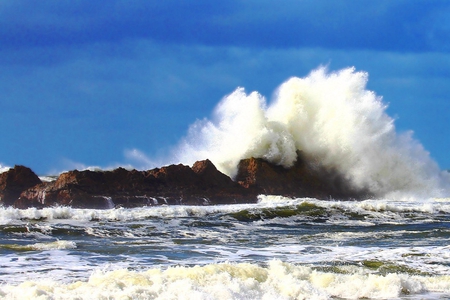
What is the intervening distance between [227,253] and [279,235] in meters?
3.47

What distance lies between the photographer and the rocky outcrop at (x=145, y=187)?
18.1 metres

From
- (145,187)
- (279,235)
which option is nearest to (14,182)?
(145,187)

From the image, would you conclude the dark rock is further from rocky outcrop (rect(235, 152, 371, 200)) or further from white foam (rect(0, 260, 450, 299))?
white foam (rect(0, 260, 450, 299))

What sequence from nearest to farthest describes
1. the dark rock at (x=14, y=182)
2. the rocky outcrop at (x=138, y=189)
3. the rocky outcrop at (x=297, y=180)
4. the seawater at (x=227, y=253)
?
the seawater at (x=227, y=253) → the rocky outcrop at (x=138, y=189) → the dark rock at (x=14, y=182) → the rocky outcrop at (x=297, y=180)

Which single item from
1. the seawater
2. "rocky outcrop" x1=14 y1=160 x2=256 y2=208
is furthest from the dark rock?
the seawater

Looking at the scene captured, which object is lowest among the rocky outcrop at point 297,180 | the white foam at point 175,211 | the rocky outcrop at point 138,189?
the white foam at point 175,211

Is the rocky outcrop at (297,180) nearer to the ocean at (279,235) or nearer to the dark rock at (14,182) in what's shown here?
the ocean at (279,235)

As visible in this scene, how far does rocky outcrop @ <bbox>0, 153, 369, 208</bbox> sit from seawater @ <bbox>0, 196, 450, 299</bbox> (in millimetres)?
2480

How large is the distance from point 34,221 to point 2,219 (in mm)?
735

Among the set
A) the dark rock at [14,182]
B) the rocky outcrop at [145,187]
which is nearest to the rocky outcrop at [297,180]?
the rocky outcrop at [145,187]

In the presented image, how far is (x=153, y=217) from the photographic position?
1551 cm

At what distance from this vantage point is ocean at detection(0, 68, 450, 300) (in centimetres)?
685

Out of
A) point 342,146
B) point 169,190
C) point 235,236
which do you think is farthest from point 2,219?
point 342,146

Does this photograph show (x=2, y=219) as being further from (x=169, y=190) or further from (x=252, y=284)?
(x=252, y=284)
